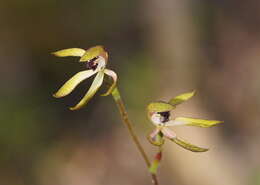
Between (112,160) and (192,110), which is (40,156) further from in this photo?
(192,110)

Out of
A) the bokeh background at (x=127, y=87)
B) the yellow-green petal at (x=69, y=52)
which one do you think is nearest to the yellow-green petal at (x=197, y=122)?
the yellow-green petal at (x=69, y=52)

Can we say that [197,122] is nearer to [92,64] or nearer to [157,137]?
[157,137]

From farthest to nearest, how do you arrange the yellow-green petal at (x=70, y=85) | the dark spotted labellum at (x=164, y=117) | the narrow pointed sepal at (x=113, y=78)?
1. the dark spotted labellum at (x=164, y=117)
2. the yellow-green petal at (x=70, y=85)
3. the narrow pointed sepal at (x=113, y=78)

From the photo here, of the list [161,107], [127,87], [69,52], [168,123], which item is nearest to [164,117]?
[168,123]

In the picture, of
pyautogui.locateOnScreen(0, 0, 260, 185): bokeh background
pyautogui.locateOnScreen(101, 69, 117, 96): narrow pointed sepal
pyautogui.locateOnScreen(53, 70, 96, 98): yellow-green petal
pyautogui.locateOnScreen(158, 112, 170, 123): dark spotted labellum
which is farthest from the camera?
pyautogui.locateOnScreen(0, 0, 260, 185): bokeh background

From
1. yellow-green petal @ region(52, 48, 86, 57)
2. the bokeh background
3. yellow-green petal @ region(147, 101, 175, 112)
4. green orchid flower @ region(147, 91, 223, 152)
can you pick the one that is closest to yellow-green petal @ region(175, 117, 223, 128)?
green orchid flower @ region(147, 91, 223, 152)

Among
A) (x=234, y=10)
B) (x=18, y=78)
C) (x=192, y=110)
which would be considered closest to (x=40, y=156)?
(x=18, y=78)

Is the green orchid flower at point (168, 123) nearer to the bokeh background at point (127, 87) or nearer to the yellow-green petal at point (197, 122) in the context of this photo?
the yellow-green petal at point (197, 122)

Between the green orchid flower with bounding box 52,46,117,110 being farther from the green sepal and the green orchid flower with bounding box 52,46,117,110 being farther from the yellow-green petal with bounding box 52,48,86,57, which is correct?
the green sepal
